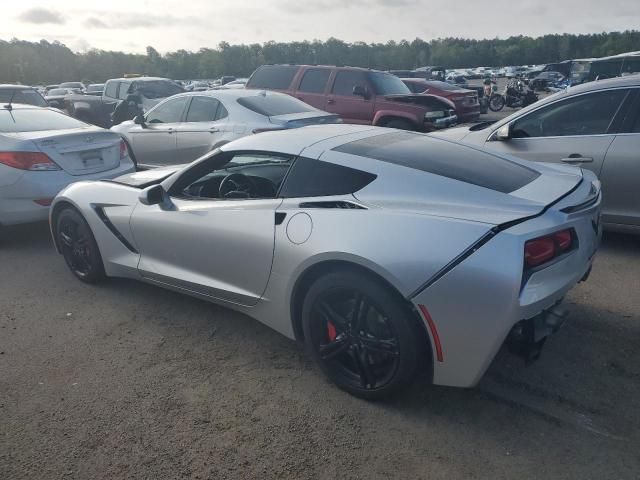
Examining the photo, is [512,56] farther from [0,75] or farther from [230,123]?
[230,123]

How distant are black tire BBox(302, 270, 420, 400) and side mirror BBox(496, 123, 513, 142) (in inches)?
125

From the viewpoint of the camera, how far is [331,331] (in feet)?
9.42

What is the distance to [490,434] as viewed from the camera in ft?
8.36

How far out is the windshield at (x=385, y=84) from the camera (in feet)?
33.7

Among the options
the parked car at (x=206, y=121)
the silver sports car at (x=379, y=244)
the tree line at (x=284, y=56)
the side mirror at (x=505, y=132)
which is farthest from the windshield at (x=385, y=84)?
the tree line at (x=284, y=56)

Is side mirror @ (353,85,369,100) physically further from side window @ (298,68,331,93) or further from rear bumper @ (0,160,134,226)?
rear bumper @ (0,160,134,226)

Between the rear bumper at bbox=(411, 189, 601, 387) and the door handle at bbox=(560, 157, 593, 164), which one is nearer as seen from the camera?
the rear bumper at bbox=(411, 189, 601, 387)

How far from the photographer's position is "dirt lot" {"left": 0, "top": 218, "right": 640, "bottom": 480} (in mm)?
2410

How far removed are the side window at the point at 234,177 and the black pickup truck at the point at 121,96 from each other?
9.86 meters

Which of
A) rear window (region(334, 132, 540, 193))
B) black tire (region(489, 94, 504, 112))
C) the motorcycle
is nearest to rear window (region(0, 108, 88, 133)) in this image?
rear window (region(334, 132, 540, 193))

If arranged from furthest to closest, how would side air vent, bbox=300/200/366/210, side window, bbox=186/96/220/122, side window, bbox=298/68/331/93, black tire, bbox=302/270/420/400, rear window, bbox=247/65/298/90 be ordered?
rear window, bbox=247/65/298/90, side window, bbox=298/68/331/93, side window, bbox=186/96/220/122, side air vent, bbox=300/200/366/210, black tire, bbox=302/270/420/400

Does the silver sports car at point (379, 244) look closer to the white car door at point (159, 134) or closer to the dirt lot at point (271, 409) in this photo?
the dirt lot at point (271, 409)

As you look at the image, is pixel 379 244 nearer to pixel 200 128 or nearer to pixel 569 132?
pixel 569 132

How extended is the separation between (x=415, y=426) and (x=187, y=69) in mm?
89654
